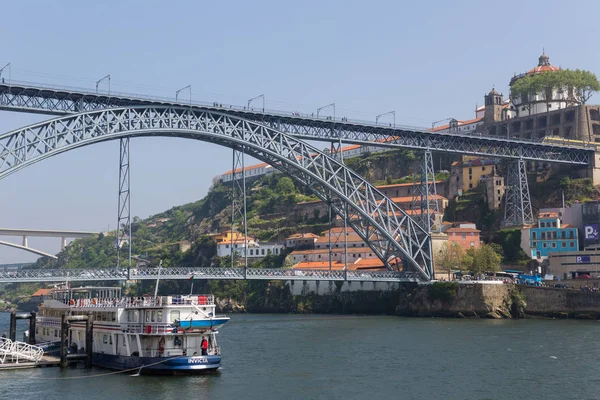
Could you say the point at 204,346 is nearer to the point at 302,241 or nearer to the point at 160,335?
the point at 160,335

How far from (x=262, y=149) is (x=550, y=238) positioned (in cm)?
2890

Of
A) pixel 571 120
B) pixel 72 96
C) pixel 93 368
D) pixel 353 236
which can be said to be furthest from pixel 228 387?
pixel 571 120

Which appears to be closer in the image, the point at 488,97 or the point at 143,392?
the point at 143,392

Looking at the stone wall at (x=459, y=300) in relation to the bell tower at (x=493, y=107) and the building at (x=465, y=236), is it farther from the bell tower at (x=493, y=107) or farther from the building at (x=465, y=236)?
the bell tower at (x=493, y=107)

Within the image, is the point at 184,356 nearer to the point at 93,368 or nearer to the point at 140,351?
the point at 140,351

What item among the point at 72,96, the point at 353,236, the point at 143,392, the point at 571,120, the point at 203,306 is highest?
the point at 571,120

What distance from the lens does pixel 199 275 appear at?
58062mm

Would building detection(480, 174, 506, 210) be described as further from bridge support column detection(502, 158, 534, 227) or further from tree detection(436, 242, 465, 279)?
tree detection(436, 242, 465, 279)

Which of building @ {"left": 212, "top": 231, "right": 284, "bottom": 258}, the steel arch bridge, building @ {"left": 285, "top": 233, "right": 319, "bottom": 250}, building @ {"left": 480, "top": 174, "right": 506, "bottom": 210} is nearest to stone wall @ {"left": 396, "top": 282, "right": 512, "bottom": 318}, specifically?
the steel arch bridge

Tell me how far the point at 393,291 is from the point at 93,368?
130ft

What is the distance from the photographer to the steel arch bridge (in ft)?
172

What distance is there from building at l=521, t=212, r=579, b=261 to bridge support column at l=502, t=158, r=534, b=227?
2.68 metres

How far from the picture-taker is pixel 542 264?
74375 millimetres

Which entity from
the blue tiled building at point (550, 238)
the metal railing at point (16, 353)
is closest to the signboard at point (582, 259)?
the blue tiled building at point (550, 238)
